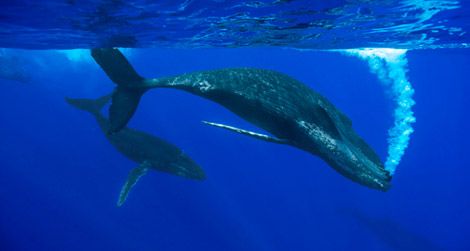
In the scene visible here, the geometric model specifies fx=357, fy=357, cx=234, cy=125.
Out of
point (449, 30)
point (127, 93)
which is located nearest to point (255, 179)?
point (449, 30)

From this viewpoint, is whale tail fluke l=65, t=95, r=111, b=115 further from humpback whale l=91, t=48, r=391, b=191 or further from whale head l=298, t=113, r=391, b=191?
whale head l=298, t=113, r=391, b=191

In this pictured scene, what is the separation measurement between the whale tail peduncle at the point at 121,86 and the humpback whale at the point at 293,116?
2.24m

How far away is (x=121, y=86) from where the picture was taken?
7.94 m

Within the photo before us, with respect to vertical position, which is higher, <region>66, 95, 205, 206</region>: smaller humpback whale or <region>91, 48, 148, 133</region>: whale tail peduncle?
<region>66, 95, 205, 206</region>: smaller humpback whale

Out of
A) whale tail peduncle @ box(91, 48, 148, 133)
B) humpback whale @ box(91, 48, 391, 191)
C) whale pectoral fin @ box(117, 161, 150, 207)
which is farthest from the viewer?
whale pectoral fin @ box(117, 161, 150, 207)

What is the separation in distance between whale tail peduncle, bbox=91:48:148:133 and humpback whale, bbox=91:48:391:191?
2.24 metres

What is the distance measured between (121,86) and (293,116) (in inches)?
182

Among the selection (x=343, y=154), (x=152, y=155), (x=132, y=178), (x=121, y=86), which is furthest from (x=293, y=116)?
(x=152, y=155)

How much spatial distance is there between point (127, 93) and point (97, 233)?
22.1 meters

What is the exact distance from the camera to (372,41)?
69.2ft

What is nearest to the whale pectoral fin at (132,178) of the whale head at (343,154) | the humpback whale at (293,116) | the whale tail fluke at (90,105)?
the whale tail fluke at (90,105)

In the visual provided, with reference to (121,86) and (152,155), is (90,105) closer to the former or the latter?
(152,155)

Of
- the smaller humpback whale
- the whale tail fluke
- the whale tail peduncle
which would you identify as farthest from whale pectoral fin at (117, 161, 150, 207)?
the whale tail peduncle

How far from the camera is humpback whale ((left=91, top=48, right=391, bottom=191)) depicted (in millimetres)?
4559
